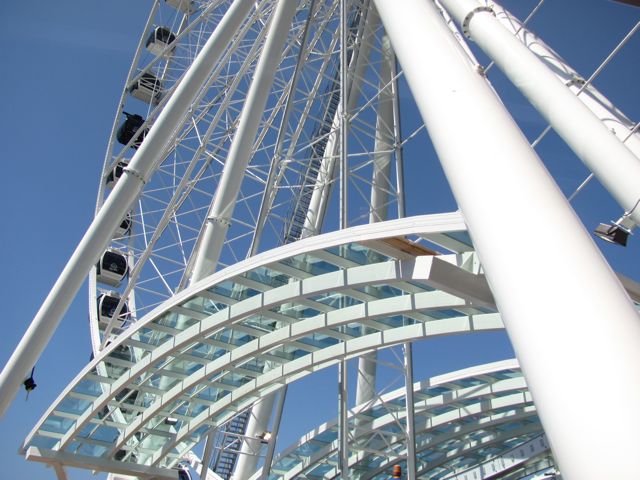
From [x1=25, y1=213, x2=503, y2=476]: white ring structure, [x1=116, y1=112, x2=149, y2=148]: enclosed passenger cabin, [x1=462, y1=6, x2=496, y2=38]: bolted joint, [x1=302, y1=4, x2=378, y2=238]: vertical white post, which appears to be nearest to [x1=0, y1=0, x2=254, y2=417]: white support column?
[x1=25, y1=213, x2=503, y2=476]: white ring structure

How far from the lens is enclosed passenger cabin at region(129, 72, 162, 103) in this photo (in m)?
23.9

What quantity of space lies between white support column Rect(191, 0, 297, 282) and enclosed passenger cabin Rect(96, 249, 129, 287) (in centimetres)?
1260

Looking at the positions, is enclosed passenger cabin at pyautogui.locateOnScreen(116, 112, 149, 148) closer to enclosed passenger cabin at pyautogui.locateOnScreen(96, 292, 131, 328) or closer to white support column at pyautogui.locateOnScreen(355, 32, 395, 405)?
enclosed passenger cabin at pyautogui.locateOnScreen(96, 292, 131, 328)

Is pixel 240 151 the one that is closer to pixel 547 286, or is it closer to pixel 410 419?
pixel 410 419

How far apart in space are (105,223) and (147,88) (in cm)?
1491

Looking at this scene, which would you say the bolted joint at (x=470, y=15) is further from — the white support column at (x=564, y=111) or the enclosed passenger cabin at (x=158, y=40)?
the enclosed passenger cabin at (x=158, y=40)

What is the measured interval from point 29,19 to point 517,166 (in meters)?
15.8

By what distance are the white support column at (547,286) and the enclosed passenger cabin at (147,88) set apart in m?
22.3

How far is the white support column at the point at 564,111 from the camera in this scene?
18.1 feet

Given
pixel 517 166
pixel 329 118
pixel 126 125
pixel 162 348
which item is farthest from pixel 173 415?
pixel 126 125

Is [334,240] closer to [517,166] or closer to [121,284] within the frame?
[517,166]

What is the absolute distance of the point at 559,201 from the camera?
2.78 meters

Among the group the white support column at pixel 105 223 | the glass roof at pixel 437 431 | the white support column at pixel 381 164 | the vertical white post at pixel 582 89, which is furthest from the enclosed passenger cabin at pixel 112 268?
the vertical white post at pixel 582 89

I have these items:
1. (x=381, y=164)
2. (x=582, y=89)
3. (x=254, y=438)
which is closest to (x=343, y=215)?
(x=381, y=164)
